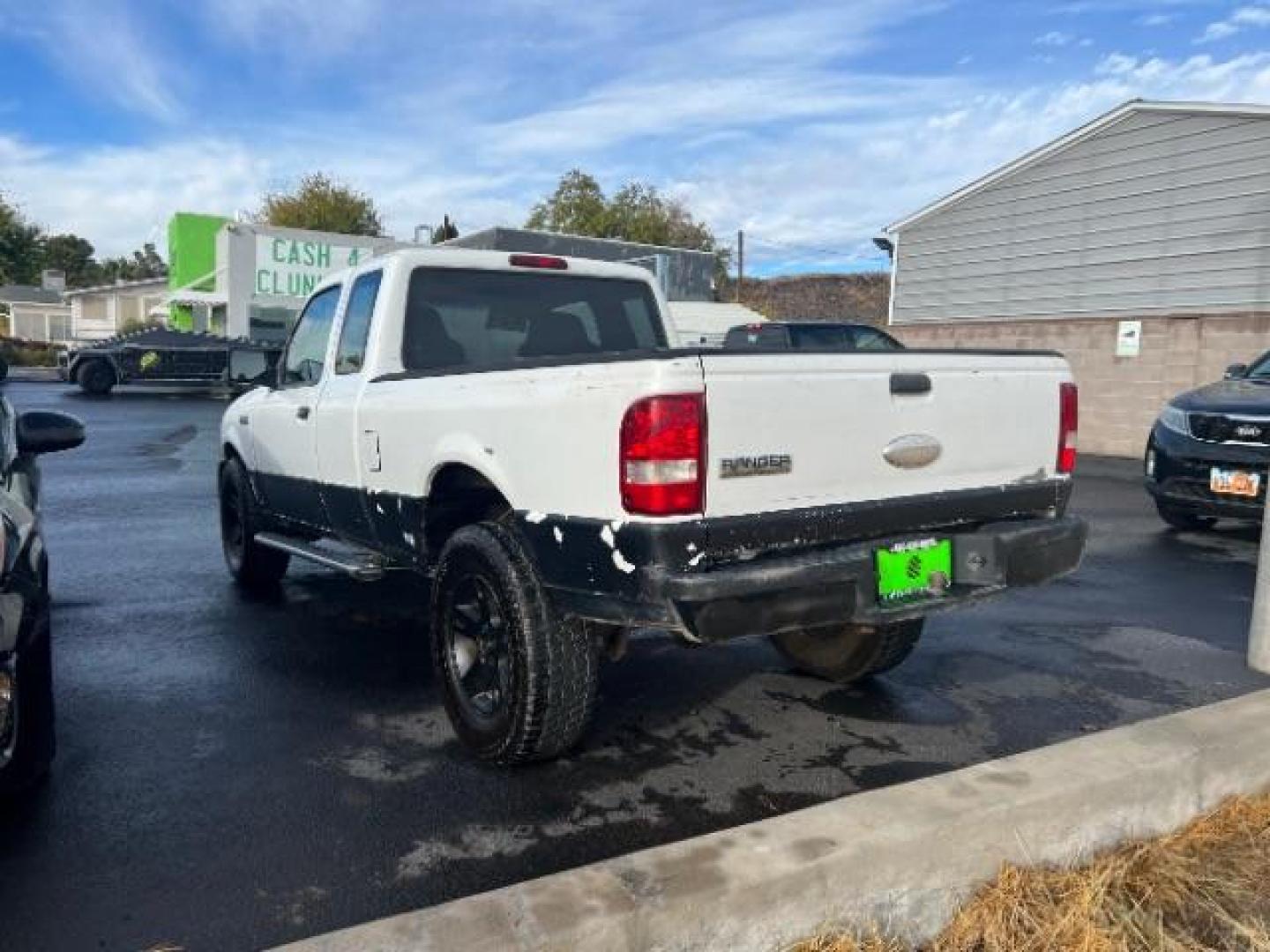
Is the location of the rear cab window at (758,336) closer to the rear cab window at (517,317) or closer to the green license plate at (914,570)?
the rear cab window at (517,317)

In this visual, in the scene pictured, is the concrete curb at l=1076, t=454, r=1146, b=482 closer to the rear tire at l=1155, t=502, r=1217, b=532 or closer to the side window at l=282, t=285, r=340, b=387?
the rear tire at l=1155, t=502, r=1217, b=532

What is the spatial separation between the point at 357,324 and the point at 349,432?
0.56 meters

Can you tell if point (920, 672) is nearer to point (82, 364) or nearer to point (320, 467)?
point (320, 467)

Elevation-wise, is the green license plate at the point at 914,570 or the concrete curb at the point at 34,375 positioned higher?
the green license plate at the point at 914,570

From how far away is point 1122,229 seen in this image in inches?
626

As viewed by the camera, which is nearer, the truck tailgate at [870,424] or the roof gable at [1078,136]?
the truck tailgate at [870,424]

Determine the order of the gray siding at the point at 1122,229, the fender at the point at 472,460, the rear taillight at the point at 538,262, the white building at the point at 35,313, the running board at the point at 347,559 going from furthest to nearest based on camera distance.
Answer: the white building at the point at 35,313 < the gray siding at the point at 1122,229 < the rear taillight at the point at 538,262 < the running board at the point at 347,559 < the fender at the point at 472,460

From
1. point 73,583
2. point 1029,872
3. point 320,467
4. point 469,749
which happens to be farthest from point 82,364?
point 1029,872

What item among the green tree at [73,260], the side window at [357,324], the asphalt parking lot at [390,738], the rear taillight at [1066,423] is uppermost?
the green tree at [73,260]

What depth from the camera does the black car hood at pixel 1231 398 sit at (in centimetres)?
750

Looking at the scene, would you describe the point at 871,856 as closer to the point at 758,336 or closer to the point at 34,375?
the point at 758,336

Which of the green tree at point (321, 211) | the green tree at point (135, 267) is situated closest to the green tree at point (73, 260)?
the green tree at point (135, 267)

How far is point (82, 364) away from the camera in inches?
917

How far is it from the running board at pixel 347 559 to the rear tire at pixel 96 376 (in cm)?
2099
